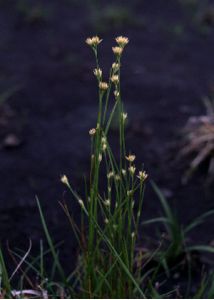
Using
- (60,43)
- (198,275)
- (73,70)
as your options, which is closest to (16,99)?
(73,70)

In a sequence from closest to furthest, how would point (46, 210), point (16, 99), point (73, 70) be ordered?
point (46, 210), point (16, 99), point (73, 70)

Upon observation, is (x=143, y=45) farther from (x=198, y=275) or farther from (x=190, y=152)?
(x=198, y=275)

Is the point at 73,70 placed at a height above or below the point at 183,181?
above

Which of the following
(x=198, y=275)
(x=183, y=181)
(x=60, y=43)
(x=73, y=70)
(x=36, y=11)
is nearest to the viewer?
(x=198, y=275)

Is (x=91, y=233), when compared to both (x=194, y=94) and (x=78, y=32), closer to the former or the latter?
(x=194, y=94)

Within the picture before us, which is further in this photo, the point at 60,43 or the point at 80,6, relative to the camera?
the point at 80,6

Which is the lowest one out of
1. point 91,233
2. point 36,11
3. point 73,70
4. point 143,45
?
point 91,233
